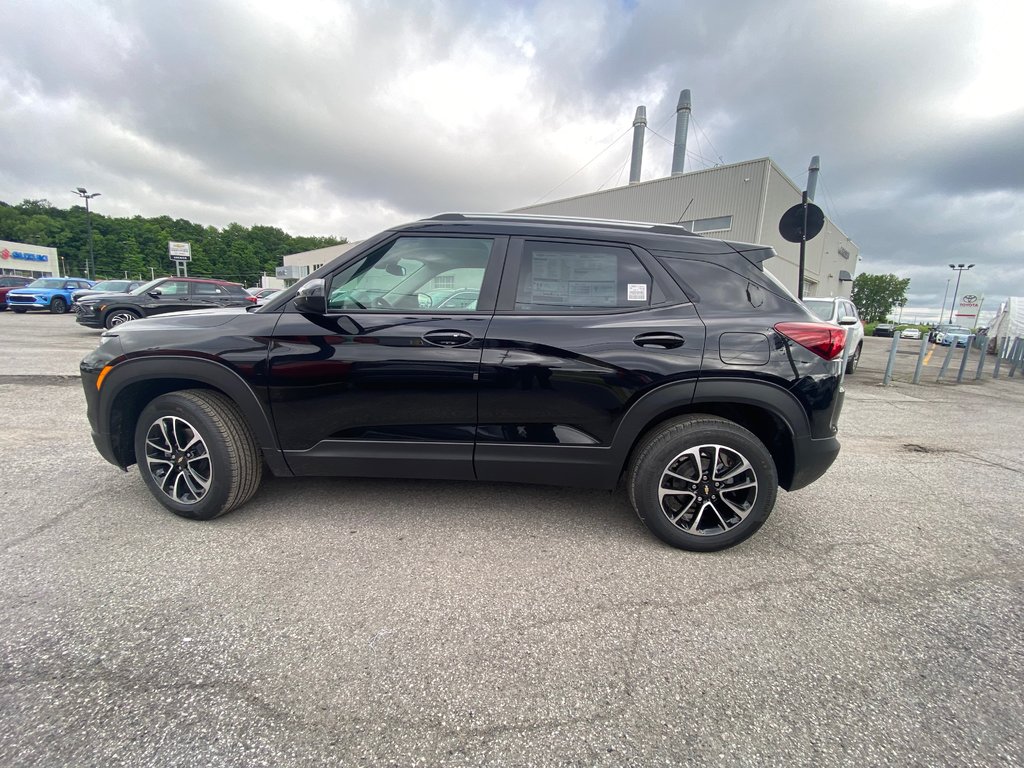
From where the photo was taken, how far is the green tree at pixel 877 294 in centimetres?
7512

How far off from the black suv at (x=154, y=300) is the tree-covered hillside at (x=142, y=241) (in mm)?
71056

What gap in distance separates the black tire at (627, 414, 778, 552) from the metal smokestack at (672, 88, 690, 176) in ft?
80.7

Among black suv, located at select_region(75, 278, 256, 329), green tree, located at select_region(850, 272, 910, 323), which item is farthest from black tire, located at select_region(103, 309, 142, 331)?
green tree, located at select_region(850, 272, 910, 323)

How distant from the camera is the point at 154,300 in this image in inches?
468

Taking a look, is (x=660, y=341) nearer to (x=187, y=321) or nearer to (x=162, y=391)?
(x=187, y=321)

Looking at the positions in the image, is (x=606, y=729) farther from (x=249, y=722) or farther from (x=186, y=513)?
(x=186, y=513)

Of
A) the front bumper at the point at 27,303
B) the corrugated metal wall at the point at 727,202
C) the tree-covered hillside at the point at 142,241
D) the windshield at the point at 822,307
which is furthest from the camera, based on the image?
the tree-covered hillside at the point at 142,241

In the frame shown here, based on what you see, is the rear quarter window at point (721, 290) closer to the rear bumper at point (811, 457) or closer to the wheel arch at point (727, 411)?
the wheel arch at point (727, 411)

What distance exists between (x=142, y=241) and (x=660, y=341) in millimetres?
107753

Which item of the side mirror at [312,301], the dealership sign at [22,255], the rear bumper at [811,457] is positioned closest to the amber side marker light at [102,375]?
the side mirror at [312,301]

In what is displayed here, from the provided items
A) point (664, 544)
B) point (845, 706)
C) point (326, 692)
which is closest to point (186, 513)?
point (326, 692)

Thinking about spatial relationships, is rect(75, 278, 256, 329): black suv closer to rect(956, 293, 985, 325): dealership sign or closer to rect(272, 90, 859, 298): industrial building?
rect(272, 90, 859, 298): industrial building

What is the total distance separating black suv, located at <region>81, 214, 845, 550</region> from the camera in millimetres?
2400

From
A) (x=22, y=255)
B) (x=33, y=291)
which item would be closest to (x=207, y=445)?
(x=33, y=291)
